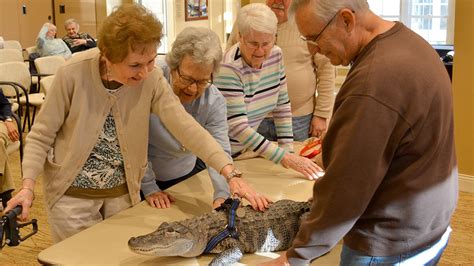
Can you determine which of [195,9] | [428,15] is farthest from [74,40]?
[428,15]

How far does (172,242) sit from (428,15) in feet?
28.1

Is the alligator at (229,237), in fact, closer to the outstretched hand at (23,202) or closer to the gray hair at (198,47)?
the outstretched hand at (23,202)

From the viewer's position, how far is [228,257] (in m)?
1.63

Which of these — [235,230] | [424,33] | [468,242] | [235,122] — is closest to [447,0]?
[424,33]

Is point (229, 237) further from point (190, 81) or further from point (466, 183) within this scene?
point (466, 183)

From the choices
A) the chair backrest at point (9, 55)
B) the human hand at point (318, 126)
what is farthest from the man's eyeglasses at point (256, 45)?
the chair backrest at point (9, 55)

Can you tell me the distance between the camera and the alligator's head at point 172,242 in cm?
156

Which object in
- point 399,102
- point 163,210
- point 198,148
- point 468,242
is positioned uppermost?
point 399,102

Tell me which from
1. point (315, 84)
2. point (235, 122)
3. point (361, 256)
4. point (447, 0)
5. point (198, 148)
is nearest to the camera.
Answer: point (361, 256)

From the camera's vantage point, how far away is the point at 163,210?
205cm

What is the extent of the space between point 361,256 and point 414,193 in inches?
7.7

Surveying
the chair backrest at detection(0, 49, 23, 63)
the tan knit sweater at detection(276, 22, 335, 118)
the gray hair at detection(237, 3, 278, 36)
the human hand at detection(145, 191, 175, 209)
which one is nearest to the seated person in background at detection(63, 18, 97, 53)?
the chair backrest at detection(0, 49, 23, 63)

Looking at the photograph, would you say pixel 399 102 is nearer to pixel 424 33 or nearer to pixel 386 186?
pixel 386 186

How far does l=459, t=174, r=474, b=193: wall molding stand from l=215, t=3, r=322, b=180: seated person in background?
2350 millimetres
